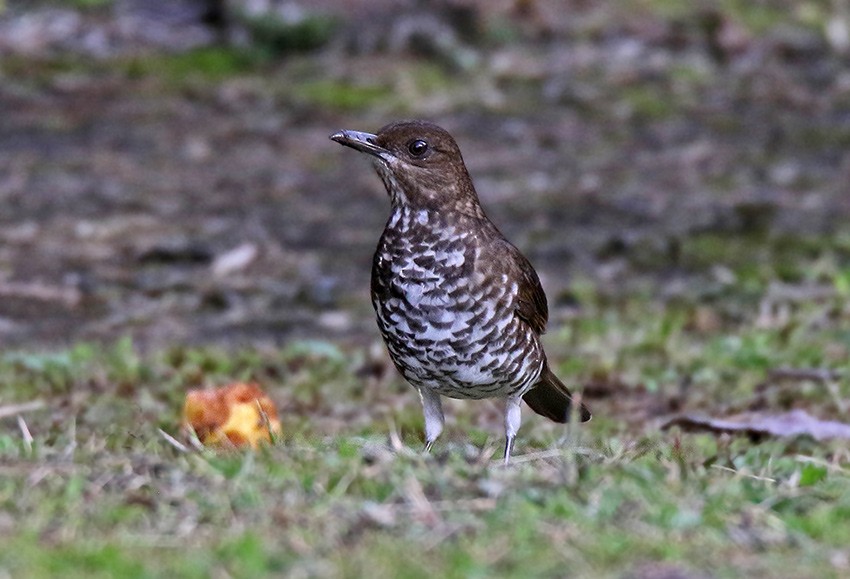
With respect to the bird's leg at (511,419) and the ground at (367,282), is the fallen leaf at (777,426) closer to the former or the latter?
the ground at (367,282)

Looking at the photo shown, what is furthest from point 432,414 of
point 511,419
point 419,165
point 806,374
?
point 806,374

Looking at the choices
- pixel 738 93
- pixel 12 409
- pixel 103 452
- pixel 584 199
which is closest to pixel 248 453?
pixel 103 452

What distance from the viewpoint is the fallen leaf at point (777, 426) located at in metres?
6.50

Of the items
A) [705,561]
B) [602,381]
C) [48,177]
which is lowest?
[48,177]

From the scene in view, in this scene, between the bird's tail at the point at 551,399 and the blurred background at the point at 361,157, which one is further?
the blurred background at the point at 361,157

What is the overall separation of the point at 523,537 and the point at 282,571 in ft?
2.08

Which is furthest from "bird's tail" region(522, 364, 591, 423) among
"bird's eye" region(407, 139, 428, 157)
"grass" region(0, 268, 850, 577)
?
"bird's eye" region(407, 139, 428, 157)

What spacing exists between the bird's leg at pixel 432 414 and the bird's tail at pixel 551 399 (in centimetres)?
51

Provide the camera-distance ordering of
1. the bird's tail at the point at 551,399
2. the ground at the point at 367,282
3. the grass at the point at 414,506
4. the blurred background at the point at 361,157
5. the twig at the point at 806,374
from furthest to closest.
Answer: the blurred background at the point at 361,157, the twig at the point at 806,374, the bird's tail at the point at 551,399, the ground at the point at 367,282, the grass at the point at 414,506

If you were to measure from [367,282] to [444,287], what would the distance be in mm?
4465

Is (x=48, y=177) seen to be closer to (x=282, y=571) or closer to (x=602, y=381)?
(x=602, y=381)

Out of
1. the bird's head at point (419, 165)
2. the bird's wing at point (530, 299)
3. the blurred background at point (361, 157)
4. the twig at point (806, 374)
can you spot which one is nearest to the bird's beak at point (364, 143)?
the bird's head at point (419, 165)

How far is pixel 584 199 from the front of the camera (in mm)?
12039

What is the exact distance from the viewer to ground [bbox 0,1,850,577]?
400 cm
